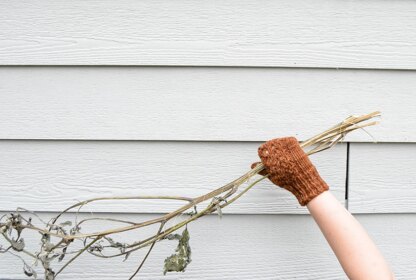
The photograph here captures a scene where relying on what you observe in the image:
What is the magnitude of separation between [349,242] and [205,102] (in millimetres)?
536

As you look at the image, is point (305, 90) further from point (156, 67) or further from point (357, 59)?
point (156, 67)

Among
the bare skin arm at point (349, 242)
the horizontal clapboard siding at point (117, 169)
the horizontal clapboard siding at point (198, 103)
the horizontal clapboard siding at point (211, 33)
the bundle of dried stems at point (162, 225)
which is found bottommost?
the bare skin arm at point (349, 242)

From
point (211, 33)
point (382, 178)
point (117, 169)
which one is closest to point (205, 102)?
point (211, 33)

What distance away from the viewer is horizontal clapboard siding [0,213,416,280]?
1263 millimetres

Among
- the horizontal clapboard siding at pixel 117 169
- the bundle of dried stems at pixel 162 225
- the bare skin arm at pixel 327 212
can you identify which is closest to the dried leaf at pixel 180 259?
the bundle of dried stems at pixel 162 225

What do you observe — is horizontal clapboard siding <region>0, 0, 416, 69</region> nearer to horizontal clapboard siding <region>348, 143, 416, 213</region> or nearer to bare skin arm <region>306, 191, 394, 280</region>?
horizontal clapboard siding <region>348, 143, 416, 213</region>

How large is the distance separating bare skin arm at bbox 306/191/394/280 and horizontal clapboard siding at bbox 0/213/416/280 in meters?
0.22

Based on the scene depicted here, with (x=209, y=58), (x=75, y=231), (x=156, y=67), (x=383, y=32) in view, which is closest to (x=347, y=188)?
(x=383, y=32)

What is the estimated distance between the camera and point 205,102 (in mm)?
1203

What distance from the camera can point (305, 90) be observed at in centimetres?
120

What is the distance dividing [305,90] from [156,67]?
1.42 feet

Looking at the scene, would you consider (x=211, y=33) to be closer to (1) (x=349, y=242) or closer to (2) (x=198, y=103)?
(2) (x=198, y=103)

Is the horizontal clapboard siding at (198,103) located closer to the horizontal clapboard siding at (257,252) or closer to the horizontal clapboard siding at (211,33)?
the horizontal clapboard siding at (211,33)

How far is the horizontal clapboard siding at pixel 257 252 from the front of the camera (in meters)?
1.26
